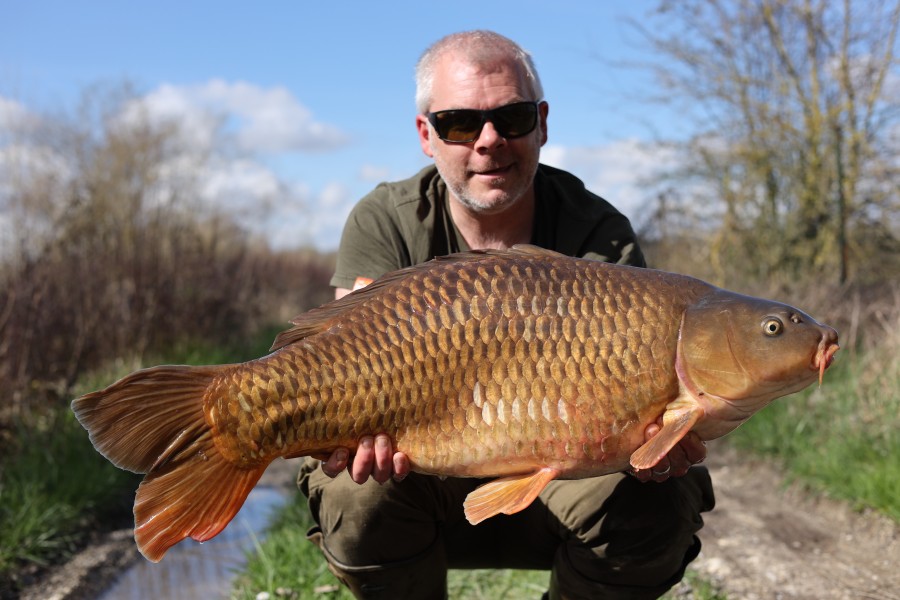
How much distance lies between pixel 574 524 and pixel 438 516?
12.5 inches

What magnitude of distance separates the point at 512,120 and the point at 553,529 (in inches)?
39.8

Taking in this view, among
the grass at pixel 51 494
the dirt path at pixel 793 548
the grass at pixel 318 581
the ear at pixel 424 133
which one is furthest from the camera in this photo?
the grass at pixel 51 494

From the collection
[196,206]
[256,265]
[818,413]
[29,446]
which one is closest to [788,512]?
[818,413]

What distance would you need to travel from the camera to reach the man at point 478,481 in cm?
199

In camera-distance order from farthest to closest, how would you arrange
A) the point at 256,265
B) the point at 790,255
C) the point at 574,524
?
the point at 256,265, the point at 790,255, the point at 574,524

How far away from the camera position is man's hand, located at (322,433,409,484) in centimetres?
172

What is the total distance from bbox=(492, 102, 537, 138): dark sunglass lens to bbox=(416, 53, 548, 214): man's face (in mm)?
16

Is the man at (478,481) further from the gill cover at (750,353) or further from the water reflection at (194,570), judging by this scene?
the water reflection at (194,570)

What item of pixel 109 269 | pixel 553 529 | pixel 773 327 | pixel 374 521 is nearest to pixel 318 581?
pixel 374 521

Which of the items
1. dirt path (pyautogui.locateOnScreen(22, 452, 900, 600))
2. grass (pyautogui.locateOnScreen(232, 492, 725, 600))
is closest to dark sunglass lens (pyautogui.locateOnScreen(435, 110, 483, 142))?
grass (pyautogui.locateOnScreen(232, 492, 725, 600))

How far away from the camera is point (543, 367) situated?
166cm

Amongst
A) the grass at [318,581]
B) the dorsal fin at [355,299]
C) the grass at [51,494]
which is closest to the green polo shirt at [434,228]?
the dorsal fin at [355,299]

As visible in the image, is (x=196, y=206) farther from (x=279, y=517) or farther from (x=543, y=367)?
(x=543, y=367)

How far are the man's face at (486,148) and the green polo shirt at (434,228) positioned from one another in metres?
0.11
